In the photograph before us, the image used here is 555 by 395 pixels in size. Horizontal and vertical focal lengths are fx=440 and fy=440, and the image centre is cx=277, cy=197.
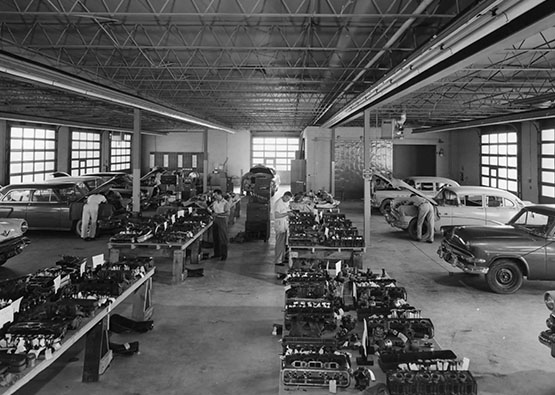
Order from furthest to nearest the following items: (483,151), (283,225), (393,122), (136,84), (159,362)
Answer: (483,151) < (393,122) < (136,84) < (283,225) < (159,362)

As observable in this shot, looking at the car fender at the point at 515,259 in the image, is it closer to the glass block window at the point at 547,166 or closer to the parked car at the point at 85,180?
the glass block window at the point at 547,166

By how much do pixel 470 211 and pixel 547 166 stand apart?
8990 millimetres

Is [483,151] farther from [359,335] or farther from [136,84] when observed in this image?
[359,335]

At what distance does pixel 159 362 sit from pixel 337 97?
14000mm

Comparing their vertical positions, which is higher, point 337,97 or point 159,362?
point 337,97

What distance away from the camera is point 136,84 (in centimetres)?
1627

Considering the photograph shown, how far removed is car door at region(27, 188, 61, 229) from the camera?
14172 millimetres

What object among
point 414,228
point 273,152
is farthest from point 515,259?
point 273,152

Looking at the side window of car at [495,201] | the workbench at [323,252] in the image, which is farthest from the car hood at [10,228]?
the side window of car at [495,201]

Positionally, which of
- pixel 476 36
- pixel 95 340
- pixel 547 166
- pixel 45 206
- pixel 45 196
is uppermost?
pixel 476 36

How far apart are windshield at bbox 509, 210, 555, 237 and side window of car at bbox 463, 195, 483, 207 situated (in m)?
3.64

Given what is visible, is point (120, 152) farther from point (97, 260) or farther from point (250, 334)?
point (250, 334)

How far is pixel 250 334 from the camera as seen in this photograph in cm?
671

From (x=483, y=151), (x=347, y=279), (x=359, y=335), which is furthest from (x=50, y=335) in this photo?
(x=483, y=151)
